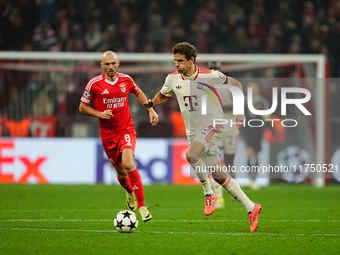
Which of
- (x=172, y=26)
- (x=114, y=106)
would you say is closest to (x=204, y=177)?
(x=114, y=106)

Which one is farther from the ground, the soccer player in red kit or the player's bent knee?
the soccer player in red kit

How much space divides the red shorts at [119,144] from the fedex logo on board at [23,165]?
6.75 m

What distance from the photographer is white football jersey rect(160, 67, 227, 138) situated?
359 inches

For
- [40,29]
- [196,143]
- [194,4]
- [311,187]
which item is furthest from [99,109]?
[194,4]

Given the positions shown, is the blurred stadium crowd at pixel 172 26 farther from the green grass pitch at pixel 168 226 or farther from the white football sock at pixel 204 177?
the white football sock at pixel 204 177

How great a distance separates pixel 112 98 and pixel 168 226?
191 cm

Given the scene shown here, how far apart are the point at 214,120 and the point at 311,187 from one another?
8.11 meters

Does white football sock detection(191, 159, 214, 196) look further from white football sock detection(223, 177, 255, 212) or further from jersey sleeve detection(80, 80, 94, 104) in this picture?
jersey sleeve detection(80, 80, 94, 104)

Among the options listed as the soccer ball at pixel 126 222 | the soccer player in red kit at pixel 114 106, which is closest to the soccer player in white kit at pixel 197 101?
the soccer player in red kit at pixel 114 106

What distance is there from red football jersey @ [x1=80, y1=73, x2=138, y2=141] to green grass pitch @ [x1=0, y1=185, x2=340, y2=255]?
1.23 metres

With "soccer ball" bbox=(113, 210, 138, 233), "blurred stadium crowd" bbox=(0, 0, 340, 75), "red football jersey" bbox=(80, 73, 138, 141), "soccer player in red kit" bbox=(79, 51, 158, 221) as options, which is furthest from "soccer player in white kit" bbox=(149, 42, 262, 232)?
"blurred stadium crowd" bbox=(0, 0, 340, 75)

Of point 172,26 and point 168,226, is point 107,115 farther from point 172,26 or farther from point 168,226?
point 172,26

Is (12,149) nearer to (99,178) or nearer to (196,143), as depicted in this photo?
(99,178)

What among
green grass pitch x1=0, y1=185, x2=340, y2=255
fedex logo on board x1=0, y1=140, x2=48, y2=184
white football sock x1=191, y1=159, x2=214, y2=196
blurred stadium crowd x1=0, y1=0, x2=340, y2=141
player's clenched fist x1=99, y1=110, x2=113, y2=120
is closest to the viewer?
green grass pitch x1=0, y1=185, x2=340, y2=255
